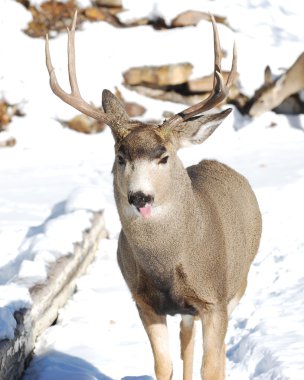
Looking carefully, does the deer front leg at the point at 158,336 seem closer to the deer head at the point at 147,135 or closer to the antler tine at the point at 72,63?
the deer head at the point at 147,135

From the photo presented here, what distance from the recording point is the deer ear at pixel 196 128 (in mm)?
4617

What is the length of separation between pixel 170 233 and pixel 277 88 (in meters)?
11.4

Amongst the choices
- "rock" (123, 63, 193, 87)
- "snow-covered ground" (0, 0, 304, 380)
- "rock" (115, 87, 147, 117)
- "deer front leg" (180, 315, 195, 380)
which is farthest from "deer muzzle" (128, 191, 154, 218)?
"rock" (123, 63, 193, 87)

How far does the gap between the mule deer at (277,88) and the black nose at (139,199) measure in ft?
36.2

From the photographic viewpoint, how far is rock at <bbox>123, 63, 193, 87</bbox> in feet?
48.4

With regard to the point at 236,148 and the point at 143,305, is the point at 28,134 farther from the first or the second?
the point at 143,305

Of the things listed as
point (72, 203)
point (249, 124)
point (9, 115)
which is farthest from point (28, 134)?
point (72, 203)

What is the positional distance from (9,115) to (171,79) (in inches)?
112

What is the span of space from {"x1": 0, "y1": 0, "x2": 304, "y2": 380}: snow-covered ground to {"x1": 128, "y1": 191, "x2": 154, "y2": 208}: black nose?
1447 mm

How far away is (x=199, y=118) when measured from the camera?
462cm

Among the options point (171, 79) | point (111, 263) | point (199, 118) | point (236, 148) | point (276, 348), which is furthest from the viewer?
point (171, 79)

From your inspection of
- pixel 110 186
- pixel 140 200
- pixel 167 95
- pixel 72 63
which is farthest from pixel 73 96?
pixel 167 95

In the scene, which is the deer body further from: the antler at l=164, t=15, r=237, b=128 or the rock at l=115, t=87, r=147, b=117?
the rock at l=115, t=87, r=147, b=117

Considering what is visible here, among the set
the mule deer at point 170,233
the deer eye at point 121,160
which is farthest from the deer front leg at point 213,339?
the deer eye at point 121,160
